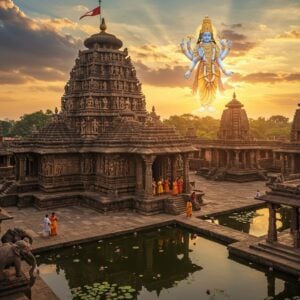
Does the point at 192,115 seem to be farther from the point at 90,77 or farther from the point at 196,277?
the point at 196,277

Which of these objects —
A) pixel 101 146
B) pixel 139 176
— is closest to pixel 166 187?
pixel 139 176

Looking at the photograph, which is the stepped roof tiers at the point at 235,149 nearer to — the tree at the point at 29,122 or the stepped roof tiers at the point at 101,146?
the stepped roof tiers at the point at 101,146

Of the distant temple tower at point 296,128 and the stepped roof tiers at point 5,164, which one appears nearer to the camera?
the distant temple tower at point 296,128

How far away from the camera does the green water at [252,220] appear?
17.9m

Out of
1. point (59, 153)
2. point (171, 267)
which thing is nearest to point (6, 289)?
point (171, 267)

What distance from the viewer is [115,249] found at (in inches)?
578

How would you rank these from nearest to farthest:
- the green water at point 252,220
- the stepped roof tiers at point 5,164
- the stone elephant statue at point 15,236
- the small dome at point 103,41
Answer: the stone elephant statue at point 15,236 → the green water at point 252,220 → the small dome at point 103,41 → the stepped roof tiers at point 5,164

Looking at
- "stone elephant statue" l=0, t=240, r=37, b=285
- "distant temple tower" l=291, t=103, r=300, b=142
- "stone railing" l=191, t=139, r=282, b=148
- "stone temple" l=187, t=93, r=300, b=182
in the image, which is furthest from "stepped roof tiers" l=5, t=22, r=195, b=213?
"distant temple tower" l=291, t=103, r=300, b=142

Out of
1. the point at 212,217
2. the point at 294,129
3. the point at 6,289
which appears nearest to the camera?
the point at 6,289

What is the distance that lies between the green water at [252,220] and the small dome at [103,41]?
→ 17.2 meters

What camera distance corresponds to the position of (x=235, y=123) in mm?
37219

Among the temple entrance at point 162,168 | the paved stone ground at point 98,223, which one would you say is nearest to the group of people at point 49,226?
the paved stone ground at point 98,223

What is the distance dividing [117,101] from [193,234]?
544 inches

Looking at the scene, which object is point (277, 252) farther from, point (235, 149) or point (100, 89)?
point (235, 149)
